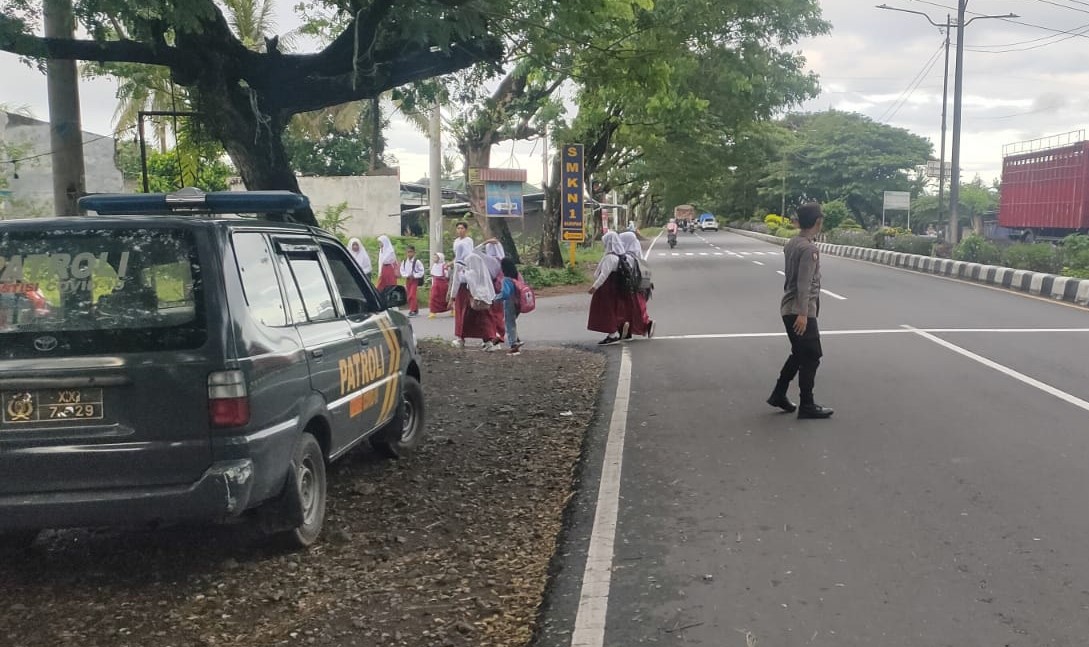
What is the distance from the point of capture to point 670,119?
2841 cm

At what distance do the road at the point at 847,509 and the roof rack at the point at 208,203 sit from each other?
241 centimetres

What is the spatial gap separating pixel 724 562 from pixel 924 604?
3.09ft

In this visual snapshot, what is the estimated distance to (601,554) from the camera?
4.87 m

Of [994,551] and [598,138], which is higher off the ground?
[598,138]

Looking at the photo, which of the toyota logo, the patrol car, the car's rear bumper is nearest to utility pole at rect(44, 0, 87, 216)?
the patrol car

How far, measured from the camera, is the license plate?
4.13m

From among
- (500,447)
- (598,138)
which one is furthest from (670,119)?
(500,447)

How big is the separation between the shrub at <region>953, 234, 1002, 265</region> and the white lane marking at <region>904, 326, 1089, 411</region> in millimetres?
13708

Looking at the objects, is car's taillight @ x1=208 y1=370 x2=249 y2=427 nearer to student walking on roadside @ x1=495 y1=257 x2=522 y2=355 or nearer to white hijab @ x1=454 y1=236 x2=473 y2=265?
student walking on roadside @ x1=495 y1=257 x2=522 y2=355

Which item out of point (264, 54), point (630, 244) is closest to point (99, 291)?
point (264, 54)

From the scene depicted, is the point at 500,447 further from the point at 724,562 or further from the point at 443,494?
the point at 724,562

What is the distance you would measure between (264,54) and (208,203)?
4.55 m

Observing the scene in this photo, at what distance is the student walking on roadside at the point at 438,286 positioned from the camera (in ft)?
61.0

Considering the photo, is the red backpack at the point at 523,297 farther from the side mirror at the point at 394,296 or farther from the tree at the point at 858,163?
the tree at the point at 858,163
